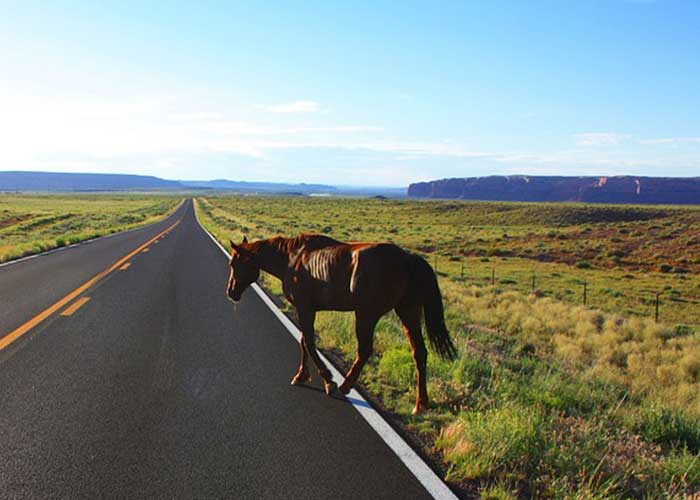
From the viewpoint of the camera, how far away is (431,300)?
18.0 ft

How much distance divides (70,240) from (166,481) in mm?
27139

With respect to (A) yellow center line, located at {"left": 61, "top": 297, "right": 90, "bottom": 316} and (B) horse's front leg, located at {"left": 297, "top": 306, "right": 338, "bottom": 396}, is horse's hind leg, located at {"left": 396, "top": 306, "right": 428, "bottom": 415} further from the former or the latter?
(A) yellow center line, located at {"left": 61, "top": 297, "right": 90, "bottom": 316}

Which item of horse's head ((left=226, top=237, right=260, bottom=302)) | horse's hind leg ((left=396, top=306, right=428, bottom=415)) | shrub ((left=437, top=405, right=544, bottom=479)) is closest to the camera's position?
shrub ((left=437, top=405, right=544, bottom=479))

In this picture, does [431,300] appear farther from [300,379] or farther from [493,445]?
[300,379]

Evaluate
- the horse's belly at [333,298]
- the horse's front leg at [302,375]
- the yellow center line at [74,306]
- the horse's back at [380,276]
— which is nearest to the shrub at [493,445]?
the horse's back at [380,276]

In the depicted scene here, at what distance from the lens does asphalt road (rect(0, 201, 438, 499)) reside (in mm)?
3883

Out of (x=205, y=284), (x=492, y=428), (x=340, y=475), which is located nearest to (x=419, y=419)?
(x=492, y=428)

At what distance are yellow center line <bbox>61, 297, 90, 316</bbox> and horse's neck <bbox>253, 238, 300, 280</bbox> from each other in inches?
207

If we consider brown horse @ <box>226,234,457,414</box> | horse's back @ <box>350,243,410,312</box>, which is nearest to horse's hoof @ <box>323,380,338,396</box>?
brown horse @ <box>226,234,457,414</box>

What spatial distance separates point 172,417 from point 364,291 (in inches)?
86.1

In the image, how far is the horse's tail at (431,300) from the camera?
543 cm

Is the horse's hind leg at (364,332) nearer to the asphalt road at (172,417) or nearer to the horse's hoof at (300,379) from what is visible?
the asphalt road at (172,417)

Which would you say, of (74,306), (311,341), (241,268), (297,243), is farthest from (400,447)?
(74,306)

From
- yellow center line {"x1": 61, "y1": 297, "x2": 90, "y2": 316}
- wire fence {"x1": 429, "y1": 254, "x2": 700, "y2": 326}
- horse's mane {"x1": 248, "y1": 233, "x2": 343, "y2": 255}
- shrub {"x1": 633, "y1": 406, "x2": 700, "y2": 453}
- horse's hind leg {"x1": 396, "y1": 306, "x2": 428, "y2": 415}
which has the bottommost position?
wire fence {"x1": 429, "y1": 254, "x2": 700, "y2": 326}
